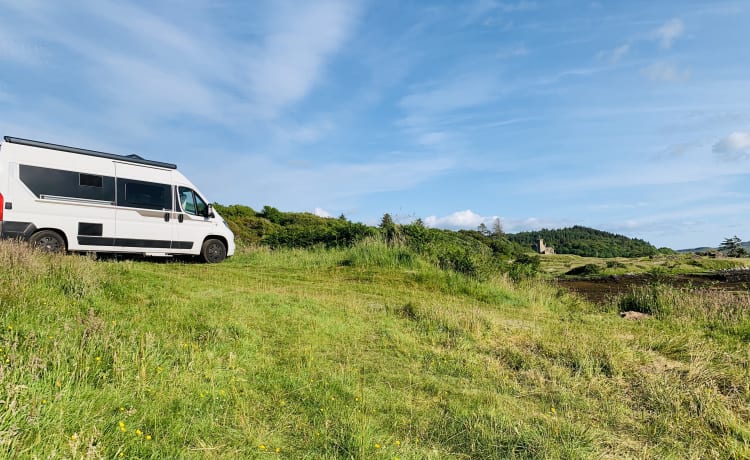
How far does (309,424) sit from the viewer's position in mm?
3918

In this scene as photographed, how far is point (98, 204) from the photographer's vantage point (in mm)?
11070

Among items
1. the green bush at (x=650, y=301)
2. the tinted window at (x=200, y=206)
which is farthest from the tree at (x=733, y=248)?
the tinted window at (x=200, y=206)

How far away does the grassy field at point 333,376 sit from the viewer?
348 centimetres

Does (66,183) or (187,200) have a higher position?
(66,183)

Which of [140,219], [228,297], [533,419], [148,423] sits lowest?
[533,419]

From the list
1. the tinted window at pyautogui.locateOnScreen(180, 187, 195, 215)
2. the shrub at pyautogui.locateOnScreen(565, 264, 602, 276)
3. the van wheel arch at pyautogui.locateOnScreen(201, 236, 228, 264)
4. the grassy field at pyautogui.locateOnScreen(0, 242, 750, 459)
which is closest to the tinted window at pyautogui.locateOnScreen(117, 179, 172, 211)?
the tinted window at pyautogui.locateOnScreen(180, 187, 195, 215)

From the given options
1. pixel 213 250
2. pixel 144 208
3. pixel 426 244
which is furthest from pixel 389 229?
pixel 144 208

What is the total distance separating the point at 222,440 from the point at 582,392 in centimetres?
380

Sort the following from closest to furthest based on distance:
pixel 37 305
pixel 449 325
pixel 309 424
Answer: pixel 309 424, pixel 37 305, pixel 449 325

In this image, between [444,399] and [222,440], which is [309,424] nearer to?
[222,440]

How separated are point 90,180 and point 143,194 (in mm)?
1269

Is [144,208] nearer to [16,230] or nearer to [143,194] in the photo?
[143,194]

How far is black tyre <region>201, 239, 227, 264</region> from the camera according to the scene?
44.1ft

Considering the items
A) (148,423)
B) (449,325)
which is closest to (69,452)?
(148,423)
